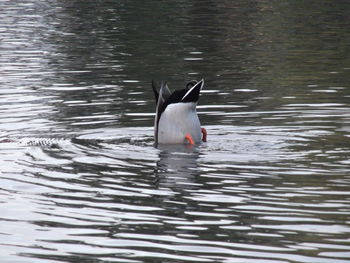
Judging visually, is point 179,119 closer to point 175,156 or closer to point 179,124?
point 179,124

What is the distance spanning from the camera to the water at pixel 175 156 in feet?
33.5

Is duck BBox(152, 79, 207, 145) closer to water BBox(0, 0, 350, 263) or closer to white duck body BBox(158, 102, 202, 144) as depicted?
white duck body BBox(158, 102, 202, 144)

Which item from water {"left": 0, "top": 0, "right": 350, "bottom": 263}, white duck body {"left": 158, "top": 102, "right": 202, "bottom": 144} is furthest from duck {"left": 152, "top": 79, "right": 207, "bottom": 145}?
water {"left": 0, "top": 0, "right": 350, "bottom": 263}

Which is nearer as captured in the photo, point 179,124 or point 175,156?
point 175,156

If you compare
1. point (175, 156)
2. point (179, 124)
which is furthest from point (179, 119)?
point (175, 156)

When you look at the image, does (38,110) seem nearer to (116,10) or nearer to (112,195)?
(112,195)

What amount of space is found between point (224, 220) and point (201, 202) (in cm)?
95

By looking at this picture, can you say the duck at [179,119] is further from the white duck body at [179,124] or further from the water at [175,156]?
the water at [175,156]

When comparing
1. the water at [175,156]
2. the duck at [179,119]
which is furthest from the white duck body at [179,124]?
the water at [175,156]

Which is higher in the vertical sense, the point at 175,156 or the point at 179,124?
the point at 179,124

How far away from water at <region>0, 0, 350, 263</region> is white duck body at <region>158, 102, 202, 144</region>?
0.29 metres

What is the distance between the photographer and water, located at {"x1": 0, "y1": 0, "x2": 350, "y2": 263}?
33.5 feet

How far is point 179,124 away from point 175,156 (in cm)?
81

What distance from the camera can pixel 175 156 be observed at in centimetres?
1508
